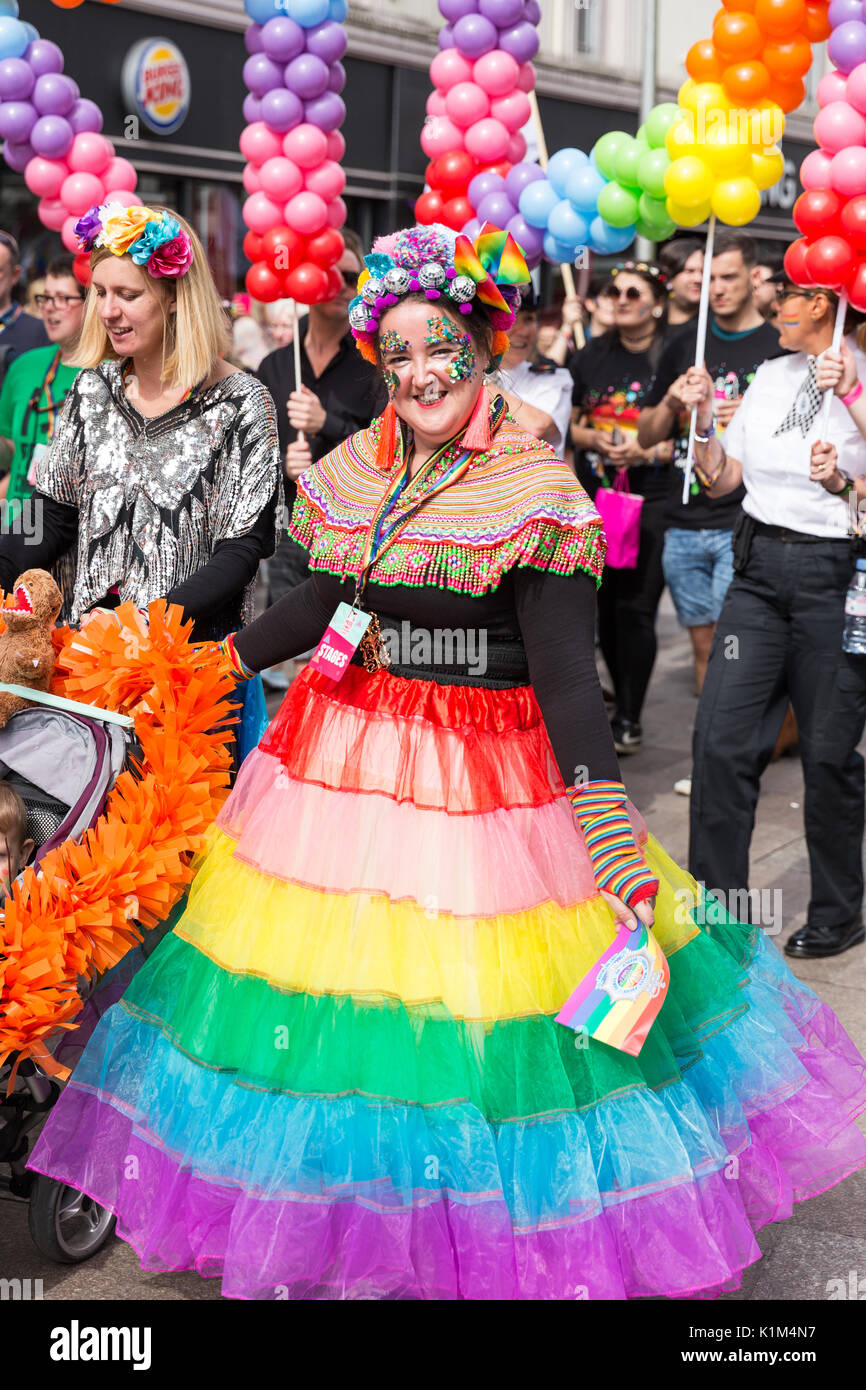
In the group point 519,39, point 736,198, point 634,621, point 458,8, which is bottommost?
point 634,621

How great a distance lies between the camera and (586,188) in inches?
218

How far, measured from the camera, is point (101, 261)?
3.74 meters

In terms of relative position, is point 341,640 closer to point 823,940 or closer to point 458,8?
point 823,940

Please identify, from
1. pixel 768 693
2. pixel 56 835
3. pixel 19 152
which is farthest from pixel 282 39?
pixel 56 835

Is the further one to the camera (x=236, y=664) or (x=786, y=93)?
(x=786, y=93)

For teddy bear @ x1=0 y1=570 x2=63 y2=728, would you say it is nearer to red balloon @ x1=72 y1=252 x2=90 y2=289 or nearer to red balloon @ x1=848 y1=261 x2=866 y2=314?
red balloon @ x1=72 y1=252 x2=90 y2=289

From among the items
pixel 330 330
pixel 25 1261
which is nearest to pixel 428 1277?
pixel 25 1261

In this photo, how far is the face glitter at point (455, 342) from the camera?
2.93 metres

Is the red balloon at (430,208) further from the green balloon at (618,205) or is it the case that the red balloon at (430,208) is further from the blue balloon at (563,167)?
the green balloon at (618,205)

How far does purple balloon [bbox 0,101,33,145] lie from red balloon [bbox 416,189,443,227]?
58.2 inches

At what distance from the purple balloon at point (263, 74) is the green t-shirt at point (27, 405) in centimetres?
126

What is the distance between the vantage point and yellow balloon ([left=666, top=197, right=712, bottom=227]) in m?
4.98

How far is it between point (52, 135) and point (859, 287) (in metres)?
3.04

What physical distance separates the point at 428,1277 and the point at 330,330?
438 centimetres
